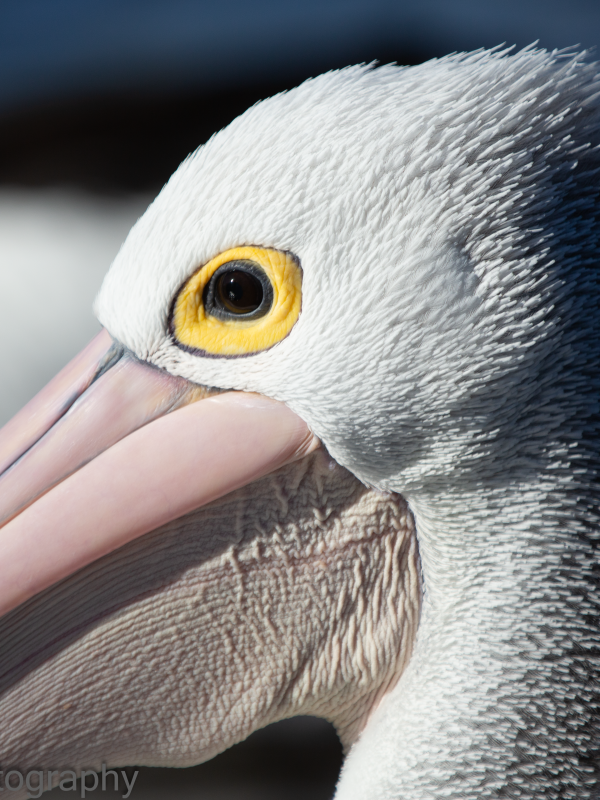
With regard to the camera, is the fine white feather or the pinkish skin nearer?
the fine white feather

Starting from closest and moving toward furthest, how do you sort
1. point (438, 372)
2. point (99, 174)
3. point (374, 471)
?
1. point (438, 372)
2. point (374, 471)
3. point (99, 174)

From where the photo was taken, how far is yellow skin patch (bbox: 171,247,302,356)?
0.69 meters

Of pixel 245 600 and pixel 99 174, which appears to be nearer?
pixel 245 600

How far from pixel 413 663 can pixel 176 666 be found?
29cm

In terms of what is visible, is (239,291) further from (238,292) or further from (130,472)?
(130,472)

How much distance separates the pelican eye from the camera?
71cm

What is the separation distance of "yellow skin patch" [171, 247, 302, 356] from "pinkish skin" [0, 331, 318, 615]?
57 millimetres

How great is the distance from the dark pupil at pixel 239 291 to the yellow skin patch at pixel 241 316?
0.01m

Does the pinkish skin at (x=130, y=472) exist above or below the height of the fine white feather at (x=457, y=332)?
below

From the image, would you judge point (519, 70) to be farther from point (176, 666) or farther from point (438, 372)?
point (176, 666)

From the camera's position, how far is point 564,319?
659 millimetres

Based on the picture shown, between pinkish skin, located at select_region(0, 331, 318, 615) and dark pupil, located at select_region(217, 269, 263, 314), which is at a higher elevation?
dark pupil, located at select_region(217, 269, 263, 314)

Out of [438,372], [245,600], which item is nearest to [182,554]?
[245,600]

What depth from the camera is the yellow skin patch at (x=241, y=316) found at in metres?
0.69
